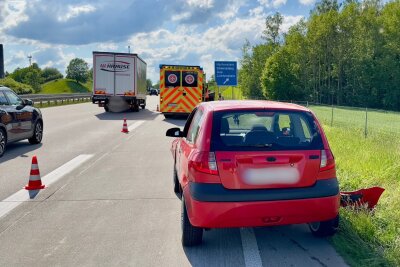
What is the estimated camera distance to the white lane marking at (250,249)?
3696mm

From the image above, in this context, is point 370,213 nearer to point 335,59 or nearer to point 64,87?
point 335,59

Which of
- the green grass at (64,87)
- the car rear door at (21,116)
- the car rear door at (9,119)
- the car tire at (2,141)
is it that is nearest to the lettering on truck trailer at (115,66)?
the car rear door at (21,116)

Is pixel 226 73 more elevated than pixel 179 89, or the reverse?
pixel 226 73

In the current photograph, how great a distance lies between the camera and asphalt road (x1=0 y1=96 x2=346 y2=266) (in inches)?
150

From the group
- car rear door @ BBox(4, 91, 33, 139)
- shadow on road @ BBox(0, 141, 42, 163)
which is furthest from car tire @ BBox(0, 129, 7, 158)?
car rear door @ BBox(4, 91, 33, 139)

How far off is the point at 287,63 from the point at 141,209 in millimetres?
55269

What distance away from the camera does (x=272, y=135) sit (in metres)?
4.21

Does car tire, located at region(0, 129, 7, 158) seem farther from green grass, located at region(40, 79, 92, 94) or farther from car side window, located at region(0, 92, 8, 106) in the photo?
green grass, located at region(40, 79, 92, 94)

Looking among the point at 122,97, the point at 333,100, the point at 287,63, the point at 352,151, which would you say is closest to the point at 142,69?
the point at 122,97

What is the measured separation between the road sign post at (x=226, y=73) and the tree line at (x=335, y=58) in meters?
33.9

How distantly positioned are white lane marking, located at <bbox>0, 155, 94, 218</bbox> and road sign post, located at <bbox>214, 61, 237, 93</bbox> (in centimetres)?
1503

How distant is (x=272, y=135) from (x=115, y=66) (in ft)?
72.1

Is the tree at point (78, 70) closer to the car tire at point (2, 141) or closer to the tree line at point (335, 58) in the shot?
the tree line at point (335, 58)

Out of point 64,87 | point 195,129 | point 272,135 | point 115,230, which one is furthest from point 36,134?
point 64,87
